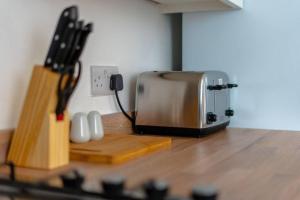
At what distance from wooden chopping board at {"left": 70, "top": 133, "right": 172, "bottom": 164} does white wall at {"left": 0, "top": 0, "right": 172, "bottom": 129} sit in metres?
0.14

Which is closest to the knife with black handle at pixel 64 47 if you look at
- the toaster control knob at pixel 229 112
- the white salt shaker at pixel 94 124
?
the white salt shaker at pixel 94 124

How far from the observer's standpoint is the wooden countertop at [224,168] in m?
0.74

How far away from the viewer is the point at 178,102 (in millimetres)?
1299

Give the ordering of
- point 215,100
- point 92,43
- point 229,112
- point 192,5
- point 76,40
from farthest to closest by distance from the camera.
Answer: point 192,5, point 229,112, point 215,100, point 92,43, point 76,40

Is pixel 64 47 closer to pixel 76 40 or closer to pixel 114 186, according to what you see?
pixel 76 40

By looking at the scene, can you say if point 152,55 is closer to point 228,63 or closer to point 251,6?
point 228,63

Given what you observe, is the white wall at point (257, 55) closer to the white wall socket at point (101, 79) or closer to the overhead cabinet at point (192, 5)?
the overhead cabinet at point (192, 5)

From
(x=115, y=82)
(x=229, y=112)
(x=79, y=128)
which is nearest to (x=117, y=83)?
(x=115, y=82)

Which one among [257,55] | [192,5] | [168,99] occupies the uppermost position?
[192,5]

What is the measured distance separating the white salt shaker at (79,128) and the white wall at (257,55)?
698 millimetres

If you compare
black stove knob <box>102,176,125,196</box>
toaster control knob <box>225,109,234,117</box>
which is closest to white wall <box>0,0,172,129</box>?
toaster control knob <box>225,109,234,117</box>

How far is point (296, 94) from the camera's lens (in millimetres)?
1475

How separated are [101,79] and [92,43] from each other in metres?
0.11

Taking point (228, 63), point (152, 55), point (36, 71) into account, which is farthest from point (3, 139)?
point (228, 63)
